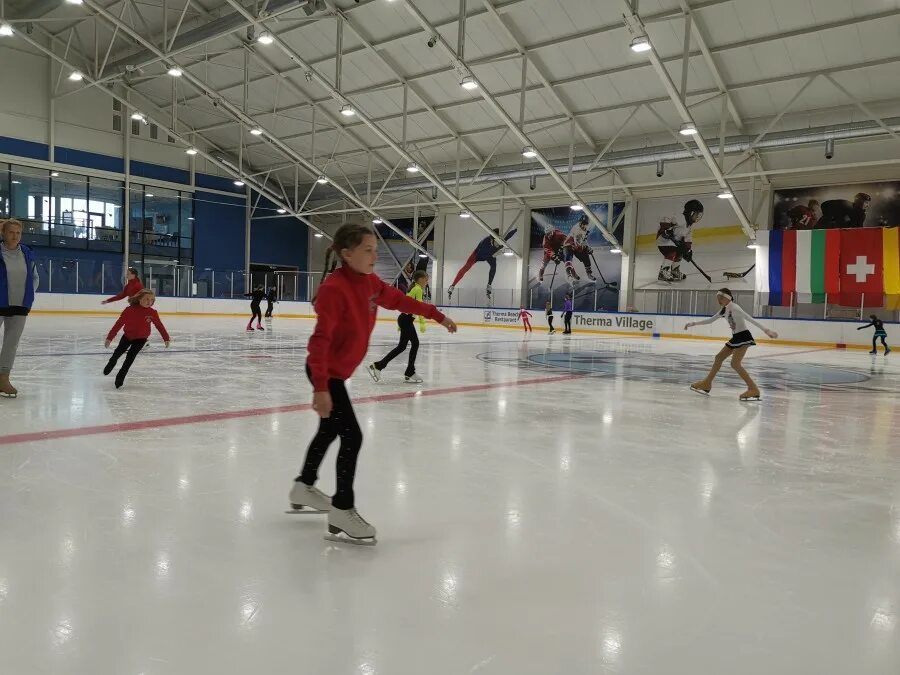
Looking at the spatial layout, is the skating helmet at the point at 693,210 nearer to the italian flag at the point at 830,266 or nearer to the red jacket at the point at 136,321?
the italian flag at the point at 830,266

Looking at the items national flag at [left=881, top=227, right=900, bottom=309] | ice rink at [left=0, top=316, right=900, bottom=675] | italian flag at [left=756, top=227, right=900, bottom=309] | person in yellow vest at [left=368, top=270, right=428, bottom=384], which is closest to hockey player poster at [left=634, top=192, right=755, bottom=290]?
italian flag at [left=756, top=227, right=900, bottom=309]

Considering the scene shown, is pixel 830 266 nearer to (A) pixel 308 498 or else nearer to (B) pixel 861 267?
(B) pixel 861 267

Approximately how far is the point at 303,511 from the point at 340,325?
994mm

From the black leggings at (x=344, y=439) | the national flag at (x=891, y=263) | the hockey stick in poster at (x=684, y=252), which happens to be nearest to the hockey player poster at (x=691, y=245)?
the hockey stick in poster at (x=684, y=252)

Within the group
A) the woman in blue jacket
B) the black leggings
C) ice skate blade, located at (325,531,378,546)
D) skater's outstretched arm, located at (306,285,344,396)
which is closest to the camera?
skater's outstretched arm, located at (306,285,344,396)

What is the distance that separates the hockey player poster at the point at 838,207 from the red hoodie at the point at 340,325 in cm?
2434

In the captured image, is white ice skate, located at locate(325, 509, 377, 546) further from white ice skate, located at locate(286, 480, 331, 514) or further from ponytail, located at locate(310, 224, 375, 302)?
ponytail, located at locate(310, 224, 375, 302)

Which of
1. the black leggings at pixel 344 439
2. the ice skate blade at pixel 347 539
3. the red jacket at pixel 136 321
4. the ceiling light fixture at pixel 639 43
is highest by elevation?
the ceiling light fixture at pixel 639 43

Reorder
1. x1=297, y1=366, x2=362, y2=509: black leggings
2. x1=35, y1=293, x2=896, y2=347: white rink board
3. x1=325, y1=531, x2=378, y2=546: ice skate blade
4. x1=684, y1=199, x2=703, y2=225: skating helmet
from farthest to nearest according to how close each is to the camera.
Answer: x1=684, y1=199, x2=703, y2=225: skating helmet
x1=35, y1=293, x2=896, y2=347: white rink board
x1=297, y1=366, x2=362, y2=509: black leggings
x1=325, y1=531, x2=378, y2=546: ice skate blade

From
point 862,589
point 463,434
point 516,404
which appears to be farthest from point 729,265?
point 862,589

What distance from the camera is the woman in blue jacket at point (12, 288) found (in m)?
5.92

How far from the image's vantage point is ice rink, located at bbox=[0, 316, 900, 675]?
191 cm

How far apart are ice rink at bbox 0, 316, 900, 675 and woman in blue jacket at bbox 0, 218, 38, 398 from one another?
1.26 ft

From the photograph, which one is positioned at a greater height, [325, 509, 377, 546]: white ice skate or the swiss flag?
the swiss flag
